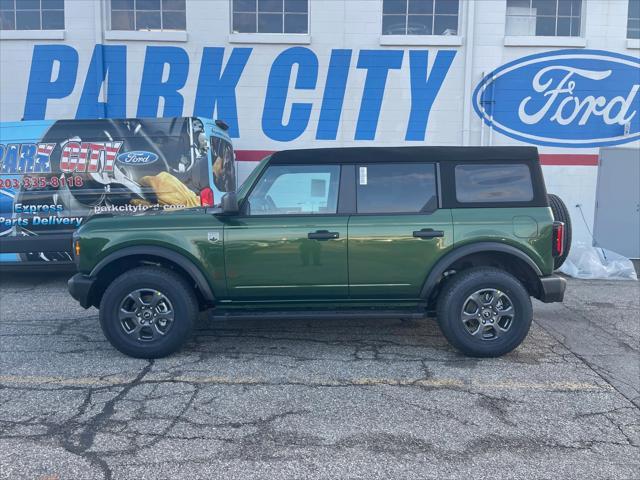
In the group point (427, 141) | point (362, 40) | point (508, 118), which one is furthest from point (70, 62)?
point (508, 118)

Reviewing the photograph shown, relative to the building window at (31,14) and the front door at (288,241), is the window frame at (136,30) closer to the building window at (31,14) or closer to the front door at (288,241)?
the building window at (31,14)

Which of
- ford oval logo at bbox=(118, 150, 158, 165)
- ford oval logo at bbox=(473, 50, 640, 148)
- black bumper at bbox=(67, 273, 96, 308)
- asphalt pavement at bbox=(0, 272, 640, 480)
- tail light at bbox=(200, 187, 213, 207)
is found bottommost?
asphalt pavement at bbox=(0, 272, 640, 480)

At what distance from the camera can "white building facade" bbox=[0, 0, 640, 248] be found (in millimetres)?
10055

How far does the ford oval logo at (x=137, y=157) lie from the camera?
24.4ft

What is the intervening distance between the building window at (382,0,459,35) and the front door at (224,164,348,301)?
250 inches

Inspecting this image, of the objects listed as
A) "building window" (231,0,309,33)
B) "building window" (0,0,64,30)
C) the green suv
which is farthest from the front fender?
"building window" (0,0,64,30)

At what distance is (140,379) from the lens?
14.6 feet

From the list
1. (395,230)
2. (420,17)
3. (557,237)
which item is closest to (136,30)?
(420,17)

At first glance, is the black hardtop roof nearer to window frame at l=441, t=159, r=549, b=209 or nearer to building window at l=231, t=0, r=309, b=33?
window frame at l=441, t=159, r=549, b=209

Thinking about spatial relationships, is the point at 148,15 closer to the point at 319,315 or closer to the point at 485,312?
the point at 319,315

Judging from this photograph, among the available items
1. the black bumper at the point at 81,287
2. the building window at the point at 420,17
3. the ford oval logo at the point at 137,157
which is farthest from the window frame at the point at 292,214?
the building window at the point at 420,17

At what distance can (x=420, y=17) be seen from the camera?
33.8 ft

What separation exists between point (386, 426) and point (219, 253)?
2.10m

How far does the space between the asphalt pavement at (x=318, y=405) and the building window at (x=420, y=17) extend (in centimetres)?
641
